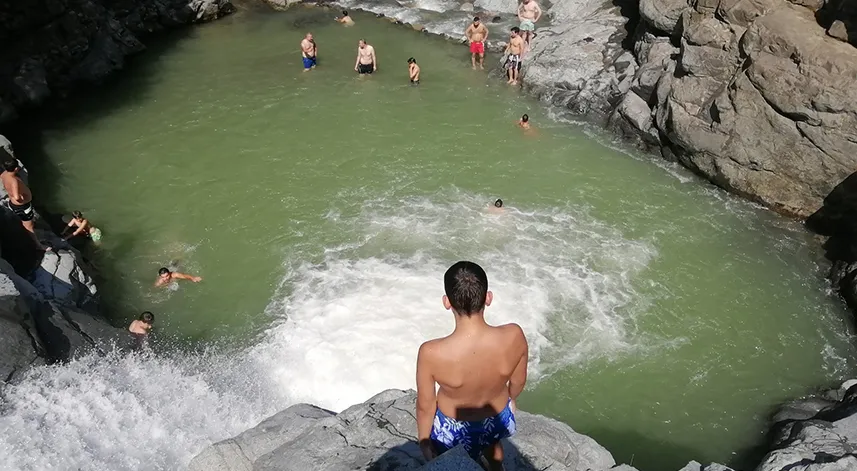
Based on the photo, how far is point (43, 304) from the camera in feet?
25.2

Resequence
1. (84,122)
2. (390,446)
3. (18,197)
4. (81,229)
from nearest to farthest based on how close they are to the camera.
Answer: (390,446) → (18,197) → (81,229) → (84,122)

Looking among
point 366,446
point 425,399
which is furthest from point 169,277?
point 425,399

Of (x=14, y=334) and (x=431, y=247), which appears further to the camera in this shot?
(x=431, y=247)

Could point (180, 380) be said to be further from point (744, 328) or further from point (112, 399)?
point (744, 328)

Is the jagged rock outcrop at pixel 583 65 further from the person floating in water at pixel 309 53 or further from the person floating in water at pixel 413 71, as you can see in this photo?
the person floating in water at pixel 309 53

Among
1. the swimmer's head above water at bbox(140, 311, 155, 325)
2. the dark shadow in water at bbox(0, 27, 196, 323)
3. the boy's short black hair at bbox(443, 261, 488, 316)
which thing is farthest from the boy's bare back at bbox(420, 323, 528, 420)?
the dark shadow in water at bbox(0, 27, 196, 323)

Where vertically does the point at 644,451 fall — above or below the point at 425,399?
below

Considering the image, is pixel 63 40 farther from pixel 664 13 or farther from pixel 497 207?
pixel 664 13

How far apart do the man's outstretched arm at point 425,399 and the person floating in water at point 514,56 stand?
13655mm

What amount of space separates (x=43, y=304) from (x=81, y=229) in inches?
123

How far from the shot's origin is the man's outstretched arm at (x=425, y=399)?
12.0 ft

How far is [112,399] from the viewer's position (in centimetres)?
712

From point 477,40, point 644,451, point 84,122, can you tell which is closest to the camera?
point 644,451

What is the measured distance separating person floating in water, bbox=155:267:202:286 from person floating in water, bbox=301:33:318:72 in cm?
883
